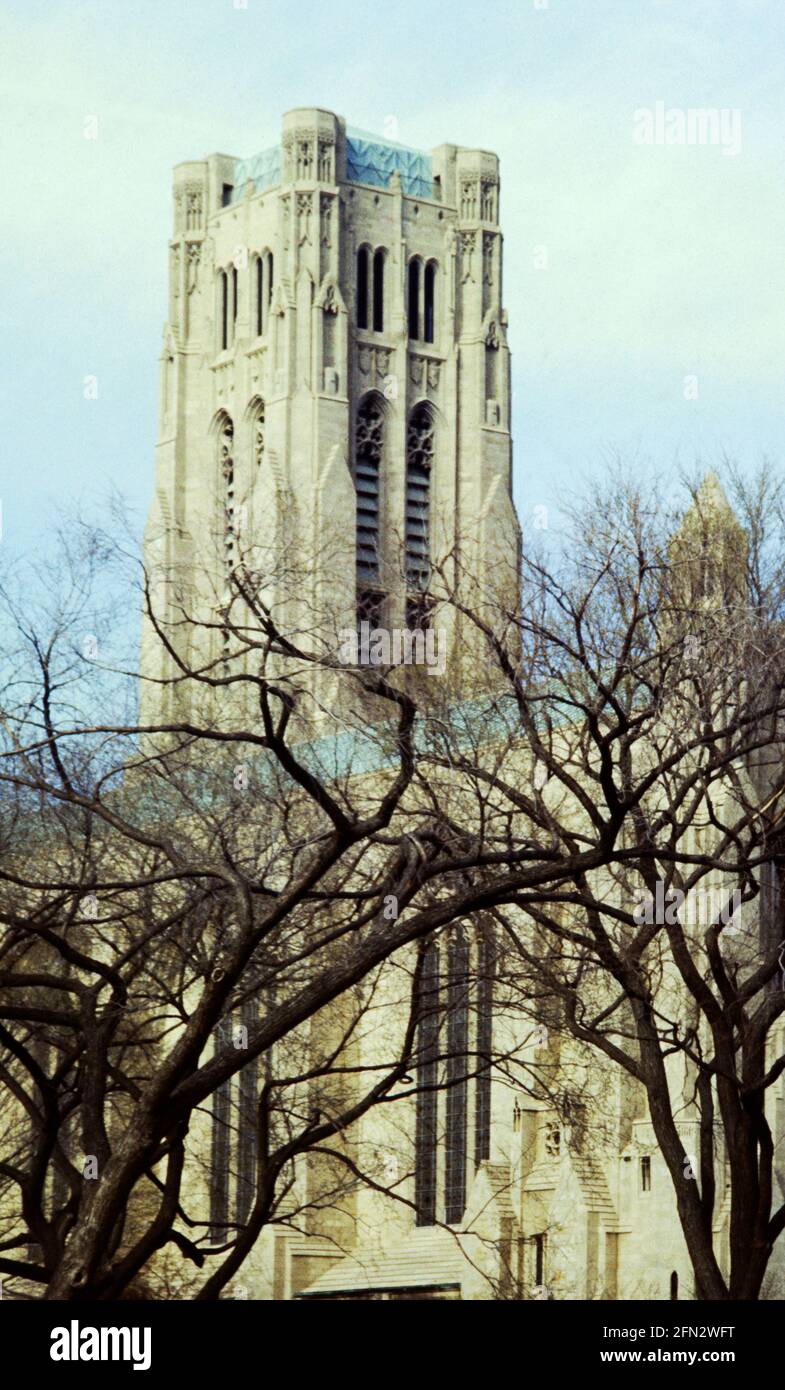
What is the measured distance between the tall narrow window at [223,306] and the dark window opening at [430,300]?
6659 millimetres

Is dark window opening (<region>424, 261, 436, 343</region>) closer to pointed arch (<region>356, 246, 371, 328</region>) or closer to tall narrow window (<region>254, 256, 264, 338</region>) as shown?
pointed arch (<region>356, 246, 371, 328</region>)

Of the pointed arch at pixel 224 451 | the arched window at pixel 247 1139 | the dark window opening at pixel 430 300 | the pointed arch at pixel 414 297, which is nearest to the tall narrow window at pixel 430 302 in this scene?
the dark window opening at pixel 430 300

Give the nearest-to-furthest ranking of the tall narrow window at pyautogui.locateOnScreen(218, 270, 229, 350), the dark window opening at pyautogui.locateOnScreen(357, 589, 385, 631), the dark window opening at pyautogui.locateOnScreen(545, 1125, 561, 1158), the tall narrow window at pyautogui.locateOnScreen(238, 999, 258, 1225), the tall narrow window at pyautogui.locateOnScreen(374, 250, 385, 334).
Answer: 1. the dark window opening at pyautogui.locateOnScreen(357, 589, 385, 631)
2. the tall narrow window at pyautogui.locateOnScreen(238, 999, 258, 1225)
3. the dark window opening at pyautogui.locateOnScreen(545, 1125, 561, 1158)
4. the tall narrow window at pyautogui.locateOnScreen(374, 250, 385, 334)
5. the tall narrow window at pyautogui.locateOnScreen(218, 270, 229, 350)

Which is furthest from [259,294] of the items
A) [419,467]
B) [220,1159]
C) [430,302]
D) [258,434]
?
[220,1159]

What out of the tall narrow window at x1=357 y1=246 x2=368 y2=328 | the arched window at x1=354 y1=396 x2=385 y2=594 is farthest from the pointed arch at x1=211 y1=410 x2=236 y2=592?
the tall narrow window at x1=357 y1=246 x2=368 y2=328

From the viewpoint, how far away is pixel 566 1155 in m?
42.6

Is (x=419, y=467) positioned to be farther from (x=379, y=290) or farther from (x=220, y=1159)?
(x=220, y=1159)

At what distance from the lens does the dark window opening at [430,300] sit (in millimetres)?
84625

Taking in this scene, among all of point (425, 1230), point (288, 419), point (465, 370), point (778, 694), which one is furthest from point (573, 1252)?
point (465, 370)

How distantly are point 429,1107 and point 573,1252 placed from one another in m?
7.37

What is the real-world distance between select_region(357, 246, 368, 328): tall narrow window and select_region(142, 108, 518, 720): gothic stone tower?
46 mm

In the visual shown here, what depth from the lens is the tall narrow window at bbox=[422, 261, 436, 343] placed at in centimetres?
8462

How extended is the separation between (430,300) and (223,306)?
694cm
